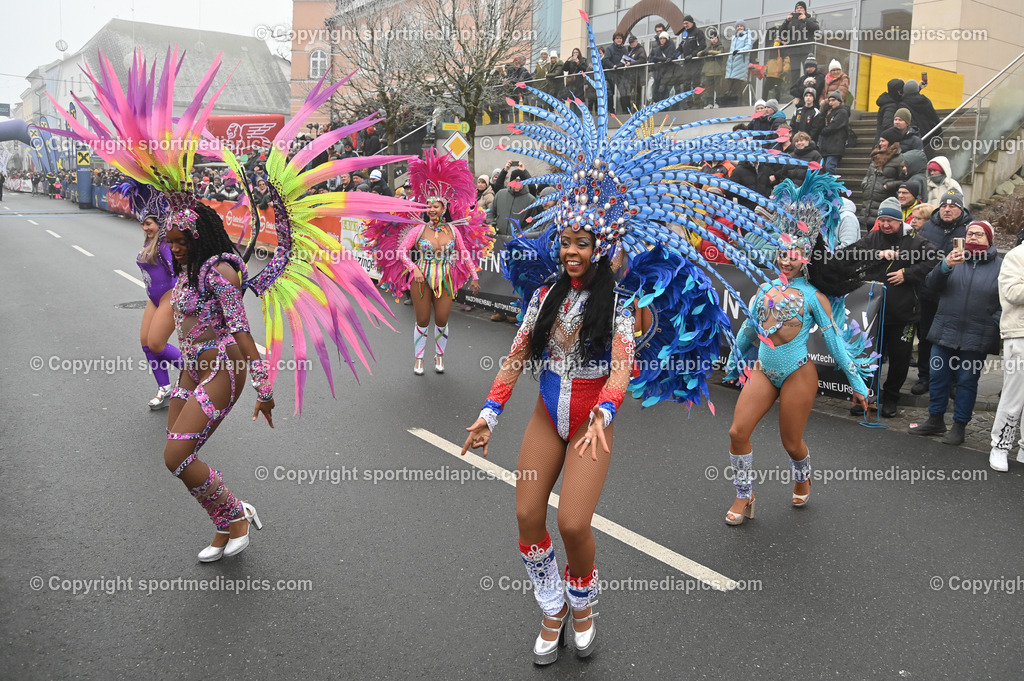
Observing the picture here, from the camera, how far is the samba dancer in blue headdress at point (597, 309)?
3.55m

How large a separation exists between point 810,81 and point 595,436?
Answer: 11.7 metres

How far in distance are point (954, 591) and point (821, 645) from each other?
1054 millimetres

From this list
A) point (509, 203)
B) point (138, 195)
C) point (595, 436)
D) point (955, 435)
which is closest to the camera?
point (595, 436)

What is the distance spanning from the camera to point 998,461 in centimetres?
622

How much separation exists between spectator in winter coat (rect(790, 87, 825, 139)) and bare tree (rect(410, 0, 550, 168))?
8.30 metres

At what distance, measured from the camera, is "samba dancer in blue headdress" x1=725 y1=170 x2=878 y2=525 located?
5137 mm

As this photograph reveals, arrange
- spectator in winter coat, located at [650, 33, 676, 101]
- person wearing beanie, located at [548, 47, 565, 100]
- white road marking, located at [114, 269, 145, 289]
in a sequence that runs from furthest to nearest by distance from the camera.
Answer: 1. person wearing beanie, located at [548, 47, 565, 100]
2. spectator in winter coat, located at [650, 33, 676, 101]
3. white road marking, located at [114, 269, 145, 289]

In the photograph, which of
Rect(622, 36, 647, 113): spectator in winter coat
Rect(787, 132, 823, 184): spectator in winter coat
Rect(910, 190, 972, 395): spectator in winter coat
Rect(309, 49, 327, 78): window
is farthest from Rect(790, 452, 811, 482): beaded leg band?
Rect(309, 49, 327, 78): window

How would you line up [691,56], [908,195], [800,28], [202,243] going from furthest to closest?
[691,56] < [800,28] < [908,195] < [202,243]

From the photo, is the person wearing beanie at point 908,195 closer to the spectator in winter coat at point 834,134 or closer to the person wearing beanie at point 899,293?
the person wearing beanie at point 899,293

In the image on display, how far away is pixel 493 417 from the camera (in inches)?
144

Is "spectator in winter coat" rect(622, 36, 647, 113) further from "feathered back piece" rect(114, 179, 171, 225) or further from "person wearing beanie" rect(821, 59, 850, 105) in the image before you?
"feathered back piece" rect(114, 179, 171, 225)

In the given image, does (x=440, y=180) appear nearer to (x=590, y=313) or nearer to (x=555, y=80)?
(x=590, y=313)

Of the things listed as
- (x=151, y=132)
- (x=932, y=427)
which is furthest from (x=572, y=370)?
(x=932, y=427)
